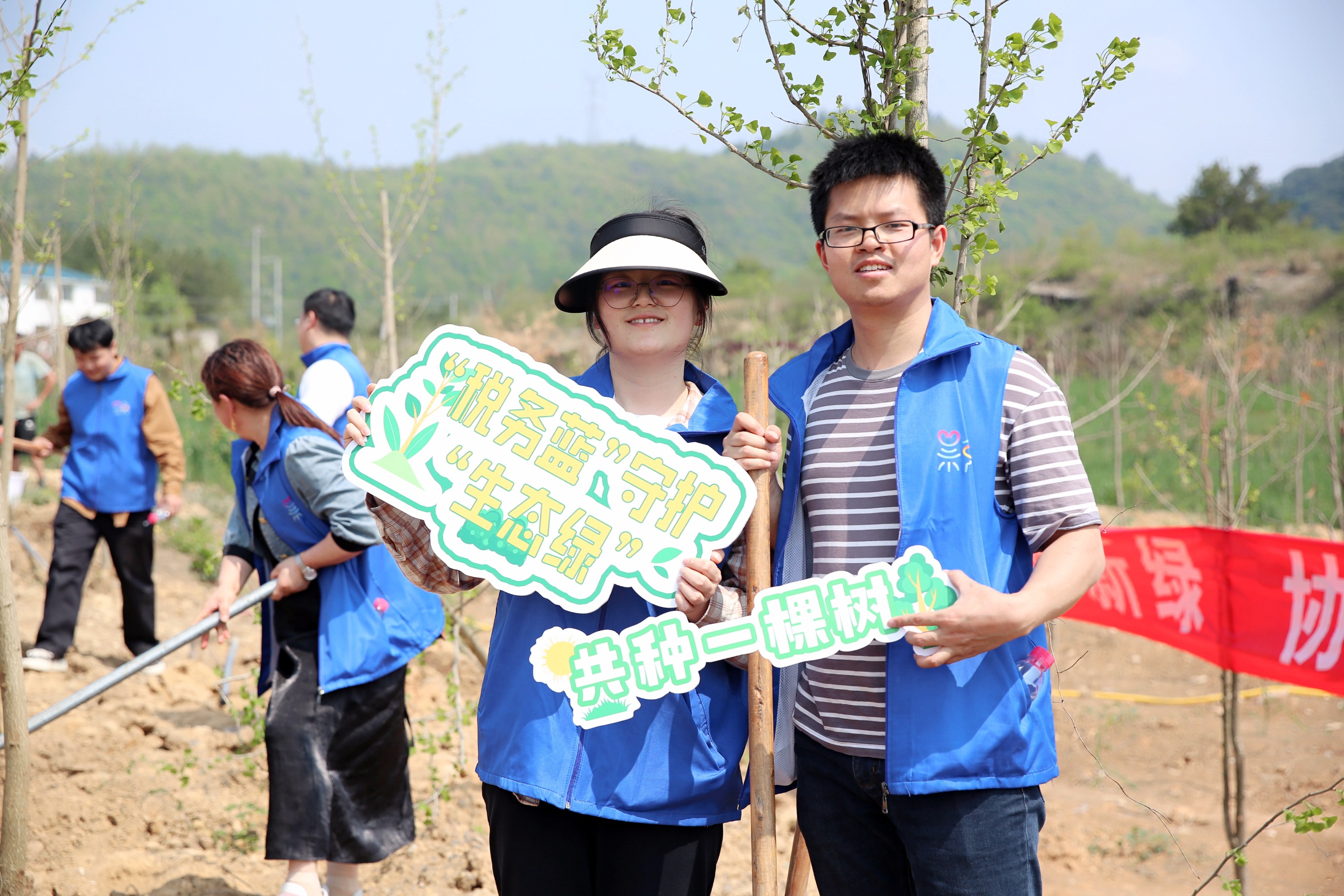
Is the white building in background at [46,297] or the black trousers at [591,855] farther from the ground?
the white building in background at [46,297]

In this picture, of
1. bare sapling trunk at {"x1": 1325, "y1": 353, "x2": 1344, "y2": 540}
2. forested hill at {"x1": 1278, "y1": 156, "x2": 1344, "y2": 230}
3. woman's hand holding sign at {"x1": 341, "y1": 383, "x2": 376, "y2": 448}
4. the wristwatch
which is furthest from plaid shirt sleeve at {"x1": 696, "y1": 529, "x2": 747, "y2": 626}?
forested hill at {"x1": 1278, "y1": 156, "x2": 1344, "y2": 230}

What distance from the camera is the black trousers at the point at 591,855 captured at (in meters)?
1.72

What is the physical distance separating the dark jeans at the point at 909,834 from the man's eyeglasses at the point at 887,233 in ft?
2.73

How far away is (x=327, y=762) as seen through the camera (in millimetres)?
2643

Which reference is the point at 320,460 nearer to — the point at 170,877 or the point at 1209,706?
the point at 170,877

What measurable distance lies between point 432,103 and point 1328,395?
536 centimetres

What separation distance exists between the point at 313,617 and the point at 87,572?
337 centimetres

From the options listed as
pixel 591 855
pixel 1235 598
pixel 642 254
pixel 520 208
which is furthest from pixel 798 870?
pixel 520 208

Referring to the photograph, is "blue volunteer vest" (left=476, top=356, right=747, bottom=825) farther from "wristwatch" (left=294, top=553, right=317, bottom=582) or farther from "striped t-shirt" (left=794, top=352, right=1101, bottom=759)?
"wristwatch" (left=294, top=553, right=317, bottom=582)

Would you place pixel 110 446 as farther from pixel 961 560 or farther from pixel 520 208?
pixel 520 208

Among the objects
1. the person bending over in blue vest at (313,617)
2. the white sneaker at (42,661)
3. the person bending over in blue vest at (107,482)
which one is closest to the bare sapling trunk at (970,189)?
the person bending over in blue vest at (313,617)

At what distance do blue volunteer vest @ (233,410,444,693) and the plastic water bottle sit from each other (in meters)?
1.57

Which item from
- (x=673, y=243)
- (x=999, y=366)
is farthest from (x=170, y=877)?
(x=999, y=366)

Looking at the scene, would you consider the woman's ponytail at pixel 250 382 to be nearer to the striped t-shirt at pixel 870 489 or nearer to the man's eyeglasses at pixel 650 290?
the man's eyeglasses at pixel 650 290
